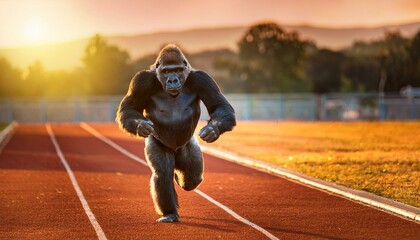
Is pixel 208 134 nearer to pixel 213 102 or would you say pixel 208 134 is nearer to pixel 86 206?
pixel 213 102

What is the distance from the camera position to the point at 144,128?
994cm

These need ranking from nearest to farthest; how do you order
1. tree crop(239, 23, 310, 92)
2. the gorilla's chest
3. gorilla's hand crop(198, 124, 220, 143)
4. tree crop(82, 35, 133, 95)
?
gorilla's hand crop(198, 124, 220, 143) < the gorilla's chest < tree crop(82, 35, 133, 95) < tree crop(239, 23, 310, 92)

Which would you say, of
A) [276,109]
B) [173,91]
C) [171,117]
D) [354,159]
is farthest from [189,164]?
[276,109]

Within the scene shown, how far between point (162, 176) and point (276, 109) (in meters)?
56.8

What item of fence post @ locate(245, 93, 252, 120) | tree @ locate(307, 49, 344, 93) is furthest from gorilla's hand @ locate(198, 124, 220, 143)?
tree @ locate(307, 49, 344, 93)

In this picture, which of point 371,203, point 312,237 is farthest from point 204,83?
point 371,203

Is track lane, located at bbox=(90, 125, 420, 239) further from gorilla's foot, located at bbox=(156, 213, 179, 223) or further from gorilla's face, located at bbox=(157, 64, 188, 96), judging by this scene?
gorilla's face, located at bbox=(157, 64, 188, 96)

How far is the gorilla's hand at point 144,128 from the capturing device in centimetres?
994

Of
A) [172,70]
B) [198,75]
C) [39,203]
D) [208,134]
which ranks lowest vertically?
[39,203]

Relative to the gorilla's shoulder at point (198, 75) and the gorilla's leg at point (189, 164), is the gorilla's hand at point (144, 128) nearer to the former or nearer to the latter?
the gorilla's shoulder at point (198, 75)

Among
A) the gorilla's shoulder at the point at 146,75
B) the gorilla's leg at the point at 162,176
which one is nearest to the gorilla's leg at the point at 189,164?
the gorilla's leg at the point at 162,176

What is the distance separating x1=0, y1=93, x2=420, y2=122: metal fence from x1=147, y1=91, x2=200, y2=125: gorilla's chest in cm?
5190

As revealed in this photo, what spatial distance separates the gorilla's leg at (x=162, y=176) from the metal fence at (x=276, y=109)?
169 feet

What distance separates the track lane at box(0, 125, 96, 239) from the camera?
1087 cm
